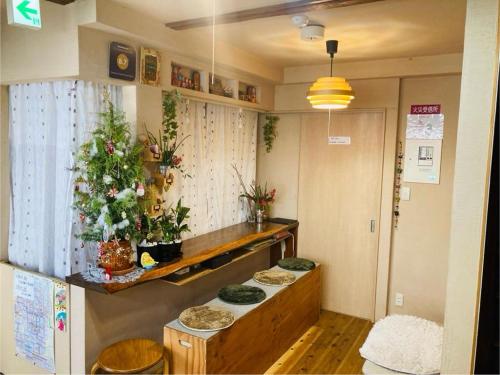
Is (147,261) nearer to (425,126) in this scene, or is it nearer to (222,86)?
(222,86)

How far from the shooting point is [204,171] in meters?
3.56

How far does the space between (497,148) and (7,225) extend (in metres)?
3.14

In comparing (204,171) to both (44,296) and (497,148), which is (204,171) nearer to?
(44,296)

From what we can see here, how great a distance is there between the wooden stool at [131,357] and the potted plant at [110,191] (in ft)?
1.49

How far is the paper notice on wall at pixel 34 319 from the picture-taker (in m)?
2.58

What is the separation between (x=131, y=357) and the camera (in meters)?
2.33

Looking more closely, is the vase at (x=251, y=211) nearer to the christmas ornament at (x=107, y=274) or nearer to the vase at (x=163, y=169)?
the vase at (x=163, y=169)

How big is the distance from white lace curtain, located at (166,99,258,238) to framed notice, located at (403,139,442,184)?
5.25ft

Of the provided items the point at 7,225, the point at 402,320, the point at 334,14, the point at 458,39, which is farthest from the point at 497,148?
the point at 7,225

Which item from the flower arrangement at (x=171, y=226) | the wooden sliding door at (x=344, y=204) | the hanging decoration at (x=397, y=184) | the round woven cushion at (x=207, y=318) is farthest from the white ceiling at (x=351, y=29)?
the round woven cushion at (x=207, y=318)

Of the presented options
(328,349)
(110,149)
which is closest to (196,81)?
(110,149)

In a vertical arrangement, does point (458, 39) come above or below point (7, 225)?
above

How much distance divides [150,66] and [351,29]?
4.62 ft

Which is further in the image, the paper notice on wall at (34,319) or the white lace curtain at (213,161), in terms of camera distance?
the white lace curtain at (213,161)
